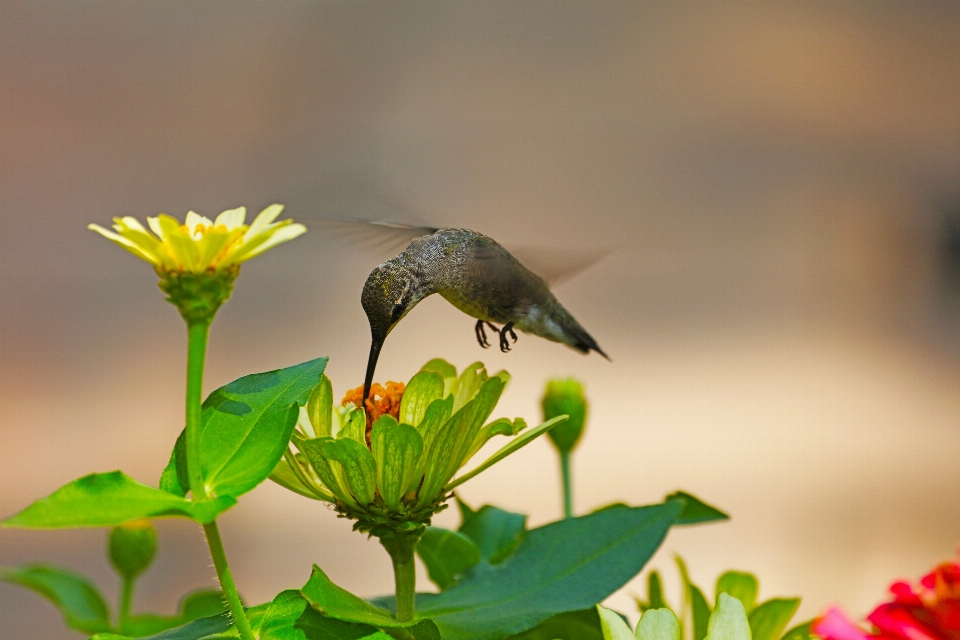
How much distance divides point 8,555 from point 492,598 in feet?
4.11

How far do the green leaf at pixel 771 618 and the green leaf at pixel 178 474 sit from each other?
0.19 m

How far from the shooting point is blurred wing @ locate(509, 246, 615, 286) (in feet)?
1.38

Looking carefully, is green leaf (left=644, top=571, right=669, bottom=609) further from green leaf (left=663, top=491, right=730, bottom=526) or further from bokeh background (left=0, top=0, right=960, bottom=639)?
bokeh background (left=0, top=0, right=960, bottom=639)

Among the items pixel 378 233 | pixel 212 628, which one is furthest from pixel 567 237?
pixel 212 628

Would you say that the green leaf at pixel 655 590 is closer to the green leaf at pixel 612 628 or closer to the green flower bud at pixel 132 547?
the green leaf at pixel 612 628

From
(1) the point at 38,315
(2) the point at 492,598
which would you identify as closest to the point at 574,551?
(2) the point at 492,598

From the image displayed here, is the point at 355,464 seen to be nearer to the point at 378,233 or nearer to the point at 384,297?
the point at 384,297

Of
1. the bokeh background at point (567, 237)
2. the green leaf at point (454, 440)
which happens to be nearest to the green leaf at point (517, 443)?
the green leaf at point (454, 440)

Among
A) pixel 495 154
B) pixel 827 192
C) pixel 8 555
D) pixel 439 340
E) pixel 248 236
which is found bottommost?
pixel 8 555

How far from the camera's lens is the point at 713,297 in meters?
1.69

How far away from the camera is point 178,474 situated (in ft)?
0.80

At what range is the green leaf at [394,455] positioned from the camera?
0.85 ft

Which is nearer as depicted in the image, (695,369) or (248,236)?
(248,236)

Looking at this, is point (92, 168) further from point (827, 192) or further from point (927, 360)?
point (927, 360)
